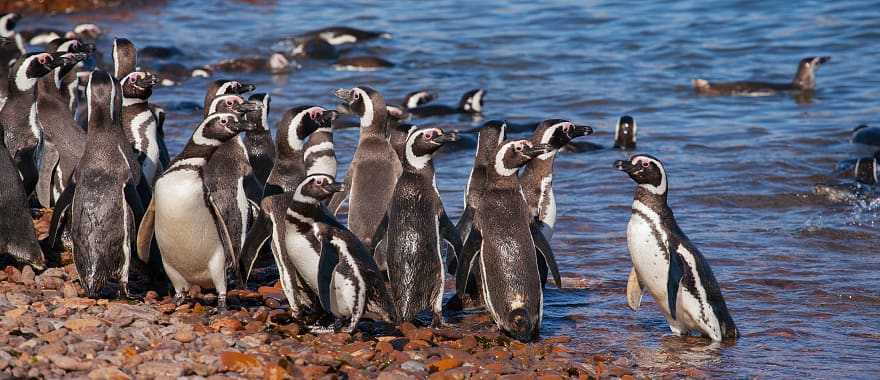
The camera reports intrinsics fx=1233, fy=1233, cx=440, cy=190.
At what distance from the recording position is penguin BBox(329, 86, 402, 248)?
807 cm

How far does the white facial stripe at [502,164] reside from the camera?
22.3 feet

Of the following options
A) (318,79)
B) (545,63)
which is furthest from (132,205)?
(545,63)

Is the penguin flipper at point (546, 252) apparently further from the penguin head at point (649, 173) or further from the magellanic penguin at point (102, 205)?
the magellanic penguin at point (102, 205)

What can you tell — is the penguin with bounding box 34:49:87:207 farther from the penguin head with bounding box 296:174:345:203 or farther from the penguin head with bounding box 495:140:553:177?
the penguin head with bounding box 495:140:553:177

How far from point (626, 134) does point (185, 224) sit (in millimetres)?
7108

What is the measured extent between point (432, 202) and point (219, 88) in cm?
291

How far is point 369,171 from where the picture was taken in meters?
8.37

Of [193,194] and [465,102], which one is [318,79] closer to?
[465,102]

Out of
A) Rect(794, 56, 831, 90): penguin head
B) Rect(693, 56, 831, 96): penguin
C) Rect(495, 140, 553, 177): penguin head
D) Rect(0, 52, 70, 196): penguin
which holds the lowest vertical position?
Rect(693, 56, 831, 96): penguin

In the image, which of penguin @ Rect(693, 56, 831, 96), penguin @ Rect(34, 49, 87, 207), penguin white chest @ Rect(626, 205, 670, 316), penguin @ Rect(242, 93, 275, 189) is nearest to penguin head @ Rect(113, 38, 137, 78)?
penguin @ Rect(34, 49, 87, 207)

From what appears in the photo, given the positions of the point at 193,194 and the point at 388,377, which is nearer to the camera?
the point at 388,377

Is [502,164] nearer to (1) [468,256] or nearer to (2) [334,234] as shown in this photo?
(1) [468,256]

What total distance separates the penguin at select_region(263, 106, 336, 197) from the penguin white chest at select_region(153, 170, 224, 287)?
1136 millimetres

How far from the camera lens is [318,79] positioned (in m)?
18.2
